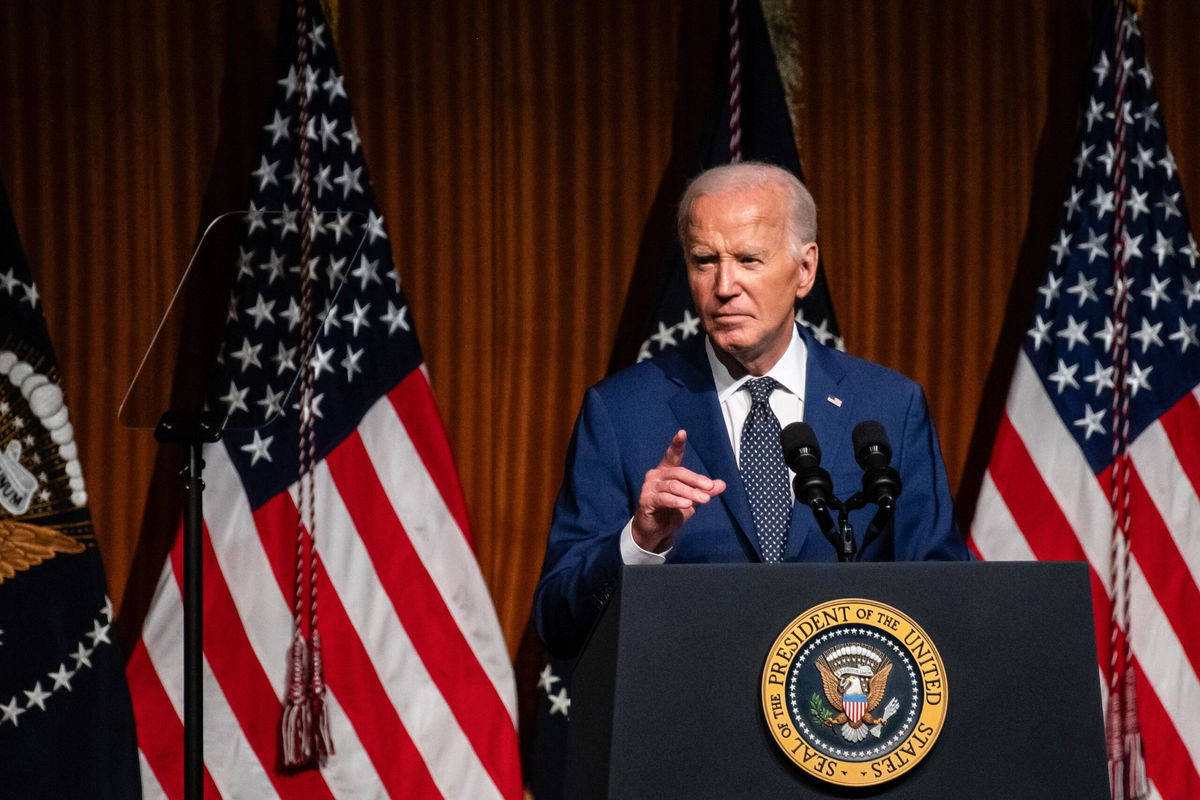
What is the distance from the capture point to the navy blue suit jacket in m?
1.90

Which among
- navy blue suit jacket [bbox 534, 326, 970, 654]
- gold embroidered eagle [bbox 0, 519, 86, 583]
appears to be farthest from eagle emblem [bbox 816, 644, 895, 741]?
gold embroidered eagle [bbox 0, 519, 86, 583]

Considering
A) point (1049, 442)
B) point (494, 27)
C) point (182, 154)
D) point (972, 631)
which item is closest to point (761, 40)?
point (494, 27)

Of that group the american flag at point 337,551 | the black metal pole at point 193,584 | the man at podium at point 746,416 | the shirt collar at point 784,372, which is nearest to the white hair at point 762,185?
the man at podium at point 746,416

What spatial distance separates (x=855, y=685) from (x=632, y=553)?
1.26ft

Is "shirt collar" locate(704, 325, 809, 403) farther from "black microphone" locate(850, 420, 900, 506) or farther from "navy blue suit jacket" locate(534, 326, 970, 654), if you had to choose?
"black microphone" locate(850, 420, 900, 506)

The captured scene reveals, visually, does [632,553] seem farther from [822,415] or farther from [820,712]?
[822,415]

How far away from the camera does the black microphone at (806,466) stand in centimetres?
146

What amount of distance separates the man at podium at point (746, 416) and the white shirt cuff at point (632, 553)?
9.4 inches

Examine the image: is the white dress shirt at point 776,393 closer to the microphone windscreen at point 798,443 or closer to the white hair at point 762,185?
the white hair at point 762,185

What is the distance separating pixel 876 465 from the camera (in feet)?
4.95

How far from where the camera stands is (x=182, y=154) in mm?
3283

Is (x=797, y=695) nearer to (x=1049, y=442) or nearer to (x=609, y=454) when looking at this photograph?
(x=609, y=454)

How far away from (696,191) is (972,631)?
95 cm

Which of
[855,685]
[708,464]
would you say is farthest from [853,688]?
[708,464]
